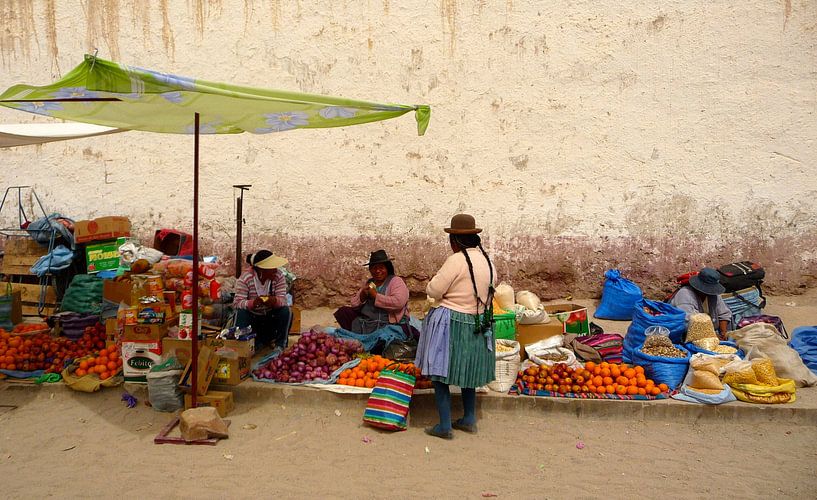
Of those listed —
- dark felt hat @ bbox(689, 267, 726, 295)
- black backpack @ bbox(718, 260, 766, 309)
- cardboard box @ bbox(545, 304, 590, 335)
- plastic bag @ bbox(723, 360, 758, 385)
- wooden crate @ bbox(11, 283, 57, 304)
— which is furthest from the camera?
wooden crate @ bbox(11, 283, 57, 304)

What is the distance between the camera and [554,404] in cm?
509

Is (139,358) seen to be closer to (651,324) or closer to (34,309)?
(34,309)

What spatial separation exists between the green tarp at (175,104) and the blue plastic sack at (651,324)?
2.96m

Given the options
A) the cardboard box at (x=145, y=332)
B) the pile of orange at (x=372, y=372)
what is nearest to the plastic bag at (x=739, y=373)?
the pile of orange at (x=372, y=372)

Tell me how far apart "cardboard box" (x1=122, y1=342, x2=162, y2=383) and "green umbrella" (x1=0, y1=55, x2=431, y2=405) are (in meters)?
0.69

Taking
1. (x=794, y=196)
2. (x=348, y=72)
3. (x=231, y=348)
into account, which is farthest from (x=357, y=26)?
(x=794, y=196)

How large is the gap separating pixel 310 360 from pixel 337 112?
7.34 ft

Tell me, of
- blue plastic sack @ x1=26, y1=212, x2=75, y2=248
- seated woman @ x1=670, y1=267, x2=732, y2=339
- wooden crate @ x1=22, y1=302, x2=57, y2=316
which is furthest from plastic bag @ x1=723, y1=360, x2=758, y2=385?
wooden crate @ x1=22, y1=302, x2=57, y2=316

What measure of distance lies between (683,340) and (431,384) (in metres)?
2.71

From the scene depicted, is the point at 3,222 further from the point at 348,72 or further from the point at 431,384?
the point at 431,384

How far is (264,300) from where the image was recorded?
5805 mm

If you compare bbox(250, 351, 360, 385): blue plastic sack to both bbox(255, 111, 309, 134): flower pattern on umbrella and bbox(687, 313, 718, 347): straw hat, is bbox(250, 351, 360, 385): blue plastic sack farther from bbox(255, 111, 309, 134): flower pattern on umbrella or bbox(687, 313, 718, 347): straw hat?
bbox(687, 313, 718, 347): straw hat

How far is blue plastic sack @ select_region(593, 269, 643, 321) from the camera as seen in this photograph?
7.61 metres

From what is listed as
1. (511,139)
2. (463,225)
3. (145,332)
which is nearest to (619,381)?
(463,225)
